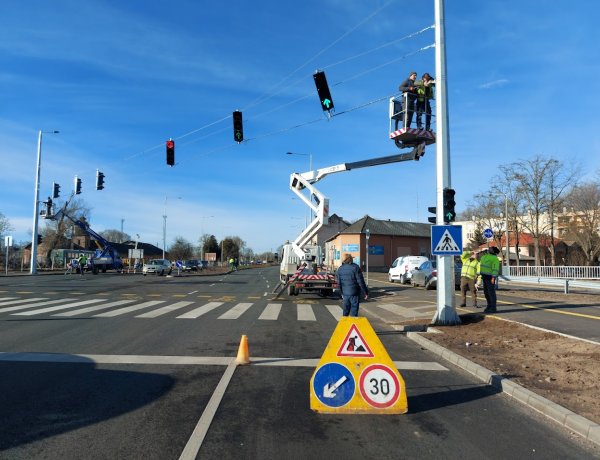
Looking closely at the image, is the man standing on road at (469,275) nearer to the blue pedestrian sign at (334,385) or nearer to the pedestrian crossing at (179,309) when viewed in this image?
the pedestrian crossing at (179,309)

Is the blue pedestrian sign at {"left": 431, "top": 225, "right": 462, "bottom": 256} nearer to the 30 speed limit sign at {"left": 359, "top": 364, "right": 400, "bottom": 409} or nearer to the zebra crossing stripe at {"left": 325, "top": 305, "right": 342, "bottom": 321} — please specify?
the zebra crossing stripe at {"left": 325, "top": 305, "right": 342, "bottom": 321}

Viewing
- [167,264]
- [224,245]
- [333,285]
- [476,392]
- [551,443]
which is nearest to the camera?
[551,443]

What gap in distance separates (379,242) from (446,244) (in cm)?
5548

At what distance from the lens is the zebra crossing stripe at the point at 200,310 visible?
1358 centimetres

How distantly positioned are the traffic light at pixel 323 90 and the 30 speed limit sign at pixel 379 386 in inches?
344

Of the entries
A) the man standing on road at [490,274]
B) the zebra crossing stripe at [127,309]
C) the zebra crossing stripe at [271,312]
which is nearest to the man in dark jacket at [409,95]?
the man standing on road at [490,274]

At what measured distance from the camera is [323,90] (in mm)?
12562

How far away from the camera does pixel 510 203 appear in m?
53.0

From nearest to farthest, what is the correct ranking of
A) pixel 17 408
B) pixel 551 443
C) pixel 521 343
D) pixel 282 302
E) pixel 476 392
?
pixel 551 443
pixel 17 408
pixel 476 392
pixel 521 343
pixel 282 302

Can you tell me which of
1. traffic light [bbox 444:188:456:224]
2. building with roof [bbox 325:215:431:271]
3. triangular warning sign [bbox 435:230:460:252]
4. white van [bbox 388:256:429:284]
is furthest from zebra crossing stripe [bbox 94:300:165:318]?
building with roof [bbox 325:215:431:271]

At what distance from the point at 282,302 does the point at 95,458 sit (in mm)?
14684

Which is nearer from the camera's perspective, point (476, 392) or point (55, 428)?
point (55, 428)

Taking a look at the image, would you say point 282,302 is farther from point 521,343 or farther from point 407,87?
point 521,343

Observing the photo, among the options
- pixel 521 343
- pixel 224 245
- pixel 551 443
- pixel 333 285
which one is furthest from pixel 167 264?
pixel 224 245
